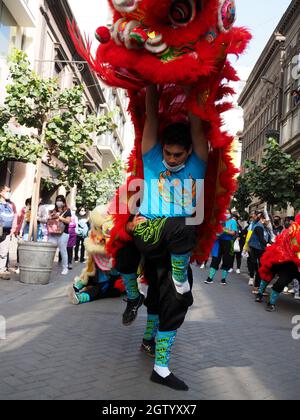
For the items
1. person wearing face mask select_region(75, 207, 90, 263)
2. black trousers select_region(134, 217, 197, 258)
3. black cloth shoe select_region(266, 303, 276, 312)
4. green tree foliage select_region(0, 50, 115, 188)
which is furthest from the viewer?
person wearing face mask select_region(75, 207, 90, 263)

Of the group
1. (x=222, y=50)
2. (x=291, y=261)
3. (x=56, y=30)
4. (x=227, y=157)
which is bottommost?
(x=291, y=261)

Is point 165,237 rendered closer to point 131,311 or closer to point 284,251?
point 131,311

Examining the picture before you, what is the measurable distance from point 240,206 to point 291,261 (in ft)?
56.0

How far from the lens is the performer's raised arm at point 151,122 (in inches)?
138

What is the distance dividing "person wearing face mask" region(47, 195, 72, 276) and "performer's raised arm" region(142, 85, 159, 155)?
6961 mm

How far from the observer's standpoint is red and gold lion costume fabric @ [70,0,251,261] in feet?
10.1

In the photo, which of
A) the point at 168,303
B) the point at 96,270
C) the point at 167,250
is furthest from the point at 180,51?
the point at 96,270

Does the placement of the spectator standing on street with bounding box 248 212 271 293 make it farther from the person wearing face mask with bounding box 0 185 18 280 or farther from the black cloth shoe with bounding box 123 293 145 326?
the black cloth shoe with bounding box 123 293 145 326

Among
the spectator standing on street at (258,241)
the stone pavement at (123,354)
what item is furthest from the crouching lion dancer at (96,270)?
the spectator standing on street at (258,241)

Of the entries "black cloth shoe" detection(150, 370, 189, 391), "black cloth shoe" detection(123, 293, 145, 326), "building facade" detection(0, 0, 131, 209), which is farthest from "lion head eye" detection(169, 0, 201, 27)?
"building facade" detection(0, 0, 131, 209)

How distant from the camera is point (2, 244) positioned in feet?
27.9
